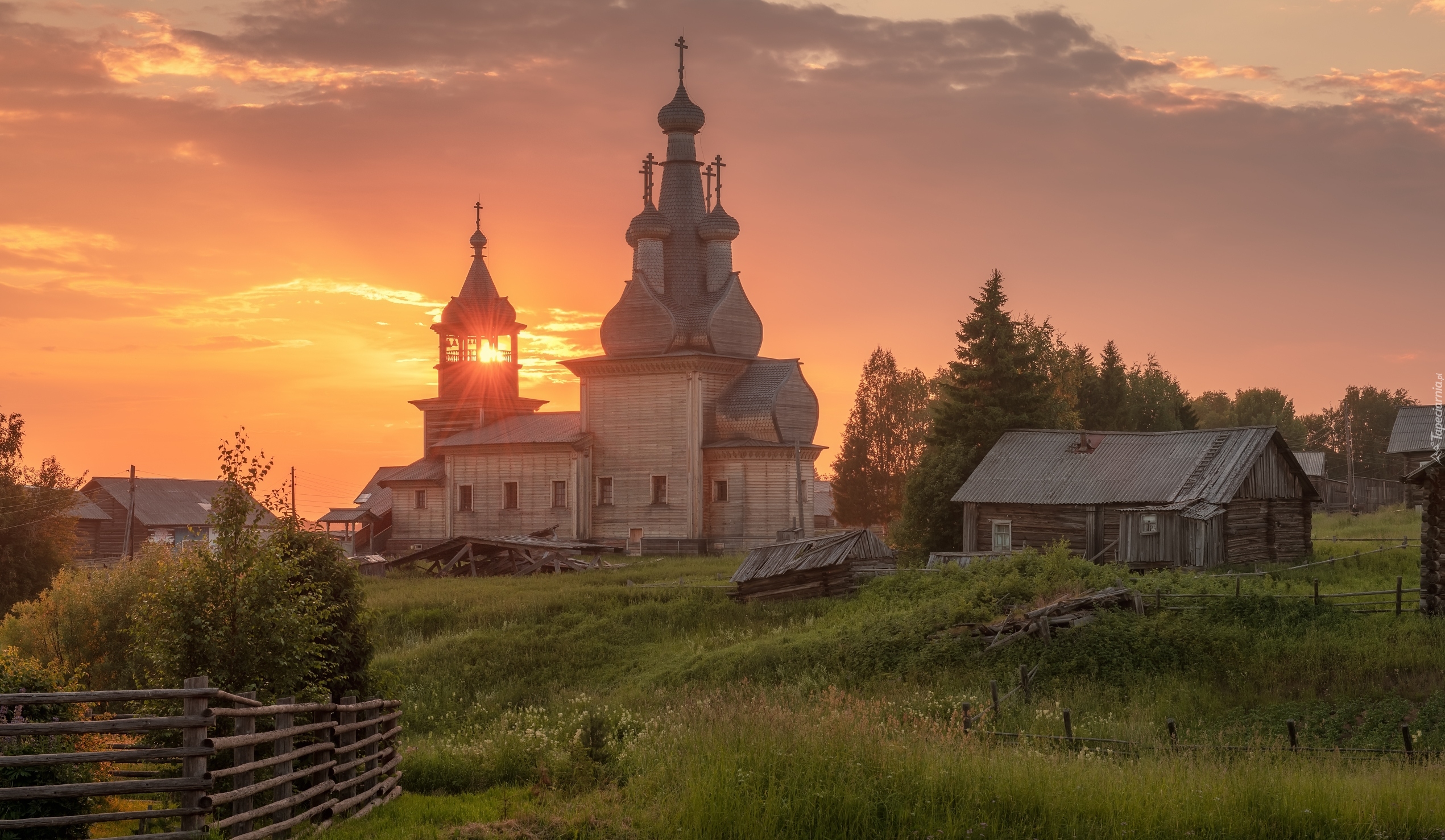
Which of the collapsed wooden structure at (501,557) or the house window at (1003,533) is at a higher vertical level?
the house window at (1003,533)

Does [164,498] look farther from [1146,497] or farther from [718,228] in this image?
[1146,497]

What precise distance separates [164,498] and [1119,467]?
52556mm

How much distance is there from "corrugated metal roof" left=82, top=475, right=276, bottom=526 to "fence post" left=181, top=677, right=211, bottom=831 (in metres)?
60.0

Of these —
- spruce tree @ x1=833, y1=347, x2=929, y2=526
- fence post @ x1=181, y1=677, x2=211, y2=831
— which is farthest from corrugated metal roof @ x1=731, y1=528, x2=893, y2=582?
spruce tree @ x1=833, y1=347, x2=929, y2=526

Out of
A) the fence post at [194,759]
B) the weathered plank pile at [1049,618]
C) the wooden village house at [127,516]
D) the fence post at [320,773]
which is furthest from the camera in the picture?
the wooden village house at [127,516]

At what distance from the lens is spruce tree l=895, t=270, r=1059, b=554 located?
42.5m

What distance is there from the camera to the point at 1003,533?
3934 cm

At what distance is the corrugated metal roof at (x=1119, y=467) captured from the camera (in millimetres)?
36188

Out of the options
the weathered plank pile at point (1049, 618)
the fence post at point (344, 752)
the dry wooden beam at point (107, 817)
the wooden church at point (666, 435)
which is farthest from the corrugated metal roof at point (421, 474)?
the dry wooden beam at point (107, 817)

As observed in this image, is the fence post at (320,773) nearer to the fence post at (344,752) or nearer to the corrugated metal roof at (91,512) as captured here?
the fence post at (344,752)

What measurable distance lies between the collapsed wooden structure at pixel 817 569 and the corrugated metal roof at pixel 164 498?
39.6 m

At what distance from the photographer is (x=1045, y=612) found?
25.2 metres

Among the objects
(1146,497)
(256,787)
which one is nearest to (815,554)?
(1146,497)

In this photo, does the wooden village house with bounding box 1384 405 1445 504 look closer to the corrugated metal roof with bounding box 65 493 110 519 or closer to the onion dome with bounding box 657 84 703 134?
the onion dome with bounding box 657 84 703 134
